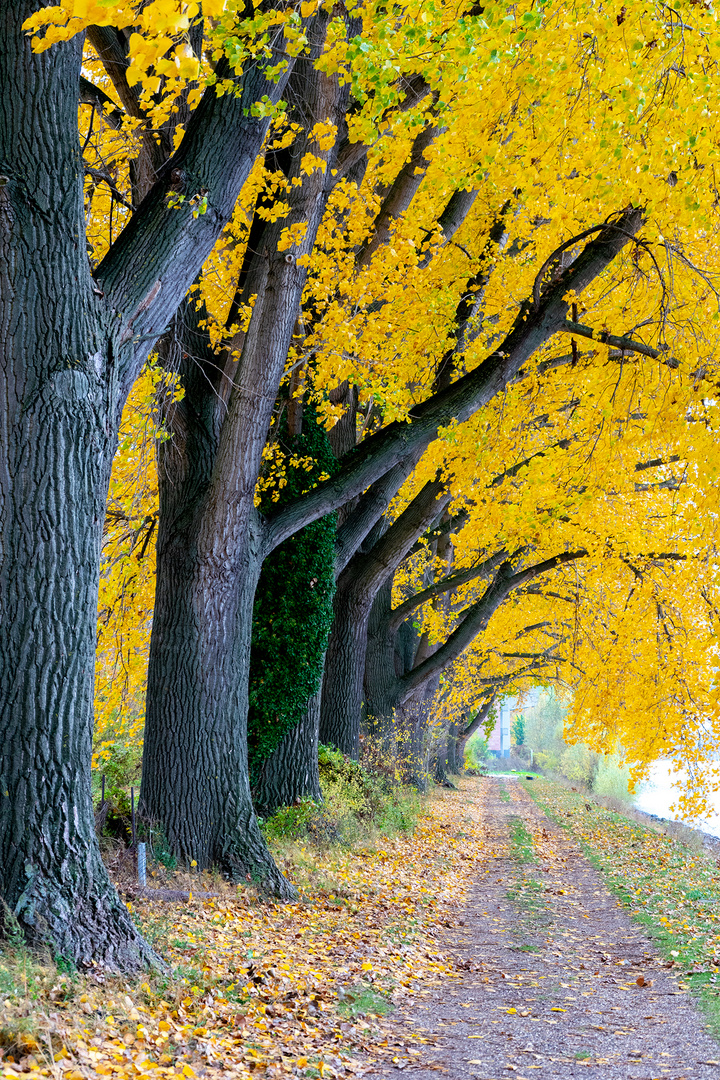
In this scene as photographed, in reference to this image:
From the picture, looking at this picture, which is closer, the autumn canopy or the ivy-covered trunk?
the autumn canopy

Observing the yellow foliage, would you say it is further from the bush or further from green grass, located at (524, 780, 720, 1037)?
green grass, located at (524, 780, 720, 1037)

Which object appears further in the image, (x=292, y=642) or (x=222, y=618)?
(x=292, y=642)

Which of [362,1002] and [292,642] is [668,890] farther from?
[362,1002]

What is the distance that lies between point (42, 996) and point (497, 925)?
243 inches

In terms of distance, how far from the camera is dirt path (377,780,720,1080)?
4.71 metres

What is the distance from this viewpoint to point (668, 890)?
36.8 ft

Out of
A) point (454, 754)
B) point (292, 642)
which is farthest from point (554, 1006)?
point (454, 754)

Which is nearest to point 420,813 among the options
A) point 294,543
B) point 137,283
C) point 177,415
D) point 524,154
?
point 294,543

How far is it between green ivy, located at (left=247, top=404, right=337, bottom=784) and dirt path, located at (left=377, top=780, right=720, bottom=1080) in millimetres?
2878

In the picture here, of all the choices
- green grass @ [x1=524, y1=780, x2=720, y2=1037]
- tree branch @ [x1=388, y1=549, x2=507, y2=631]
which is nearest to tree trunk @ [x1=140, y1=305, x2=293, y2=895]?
green grass @ [x1=524, y1=780, x2=720, y2=1037]

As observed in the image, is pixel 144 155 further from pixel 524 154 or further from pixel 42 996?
pixel 42 996

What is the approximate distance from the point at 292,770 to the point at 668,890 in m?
5.37

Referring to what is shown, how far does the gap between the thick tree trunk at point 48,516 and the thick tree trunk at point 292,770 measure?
5291mm

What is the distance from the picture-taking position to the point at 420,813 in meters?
16.9
